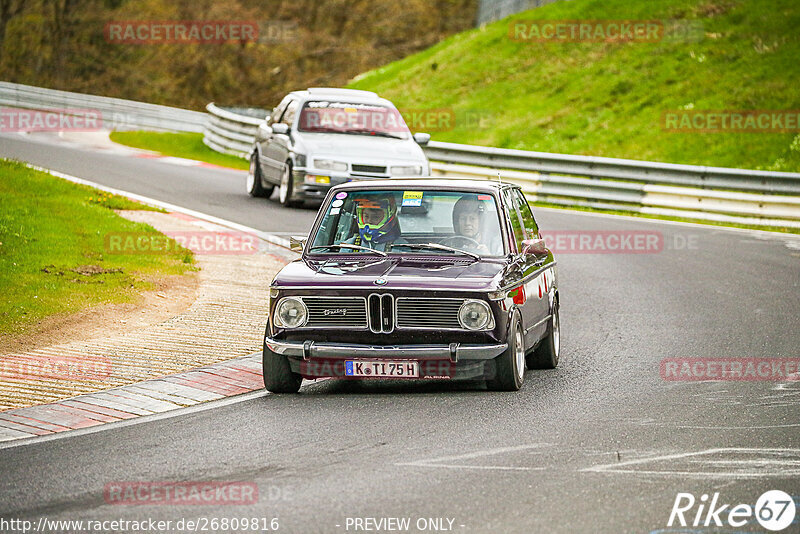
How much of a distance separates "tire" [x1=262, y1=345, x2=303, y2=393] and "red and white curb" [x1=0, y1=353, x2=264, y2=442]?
0.85 ft

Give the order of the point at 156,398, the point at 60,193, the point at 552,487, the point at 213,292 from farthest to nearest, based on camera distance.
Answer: the point at 60,193 < the point at 213,292 < the point at 156,398 < the point at 552,487

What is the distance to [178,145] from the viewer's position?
34406 millimetres

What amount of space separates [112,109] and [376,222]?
32.4 m

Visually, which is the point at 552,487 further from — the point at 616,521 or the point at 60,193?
the point at 60,193

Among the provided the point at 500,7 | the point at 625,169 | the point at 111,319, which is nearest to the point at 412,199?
the point at 111,319

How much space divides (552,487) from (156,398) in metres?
3.59

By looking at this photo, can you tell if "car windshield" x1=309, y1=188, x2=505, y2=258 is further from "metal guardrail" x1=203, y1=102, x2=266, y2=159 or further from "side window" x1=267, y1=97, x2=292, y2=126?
"metal guardrail" x1=203, y1=102, x2=266, y2=159

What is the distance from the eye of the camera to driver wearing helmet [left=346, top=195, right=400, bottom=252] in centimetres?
1014

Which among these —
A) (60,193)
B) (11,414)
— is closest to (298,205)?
(60,193)

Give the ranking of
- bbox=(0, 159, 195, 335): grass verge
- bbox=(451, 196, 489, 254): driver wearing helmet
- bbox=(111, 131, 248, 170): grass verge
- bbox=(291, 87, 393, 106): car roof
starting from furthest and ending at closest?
bbox=(111, 131, 248, 170): grass verge, bbox=(291, 87, 393, 106): car roof, bbox=(0, 159, 195, 335): grass verge, bbox=(451, 196, 489, 254): driver wearing helmet

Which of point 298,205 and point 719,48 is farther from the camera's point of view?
point 719,48

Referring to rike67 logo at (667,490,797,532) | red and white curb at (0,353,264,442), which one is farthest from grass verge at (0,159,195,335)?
rike67 logo at (667,490,797,532)

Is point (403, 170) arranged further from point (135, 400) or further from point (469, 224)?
point (135, 400)

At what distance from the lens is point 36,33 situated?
61000 millimetres
